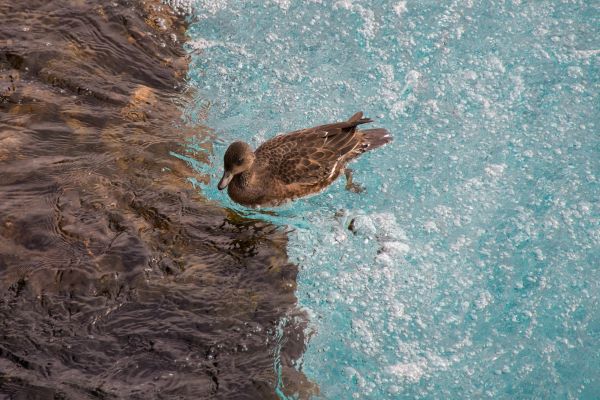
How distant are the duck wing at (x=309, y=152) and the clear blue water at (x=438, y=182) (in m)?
0.28

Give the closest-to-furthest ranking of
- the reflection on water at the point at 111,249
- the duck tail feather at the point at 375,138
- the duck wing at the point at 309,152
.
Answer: the reflection on water at the point at 111,249
the duck wing at the point at 309,152
the duck tail feather at the point at 375,138

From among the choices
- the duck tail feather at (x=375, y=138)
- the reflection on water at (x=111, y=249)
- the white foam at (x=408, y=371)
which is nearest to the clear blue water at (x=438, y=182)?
the white foam at (x=408, y=371)

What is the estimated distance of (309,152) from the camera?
222 inches

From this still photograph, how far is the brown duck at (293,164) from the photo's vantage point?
5.59 m

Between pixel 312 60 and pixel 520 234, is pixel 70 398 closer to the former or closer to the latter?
pixel 520 234

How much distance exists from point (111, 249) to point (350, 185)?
2.25 meters

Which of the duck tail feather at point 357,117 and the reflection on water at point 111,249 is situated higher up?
the duck tail feather at point 357,117

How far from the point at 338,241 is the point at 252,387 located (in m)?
1.54

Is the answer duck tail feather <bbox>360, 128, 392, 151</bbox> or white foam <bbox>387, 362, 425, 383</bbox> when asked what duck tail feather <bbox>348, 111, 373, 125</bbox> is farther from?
white foam <bbox>387, 362, 425, 383</bbox>

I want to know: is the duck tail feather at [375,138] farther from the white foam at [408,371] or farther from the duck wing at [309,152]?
the white foam at [408,371]

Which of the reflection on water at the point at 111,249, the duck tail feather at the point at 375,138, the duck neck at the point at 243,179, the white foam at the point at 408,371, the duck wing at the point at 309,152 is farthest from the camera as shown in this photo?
the duck tail feather at the point at 375,138

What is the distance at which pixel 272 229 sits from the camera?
527 centimetres

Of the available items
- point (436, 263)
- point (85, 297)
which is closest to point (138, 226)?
point (85, 297)

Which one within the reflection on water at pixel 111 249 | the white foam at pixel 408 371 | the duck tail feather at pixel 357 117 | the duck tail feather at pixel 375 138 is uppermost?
the duck tail feather at pixel 357 117
